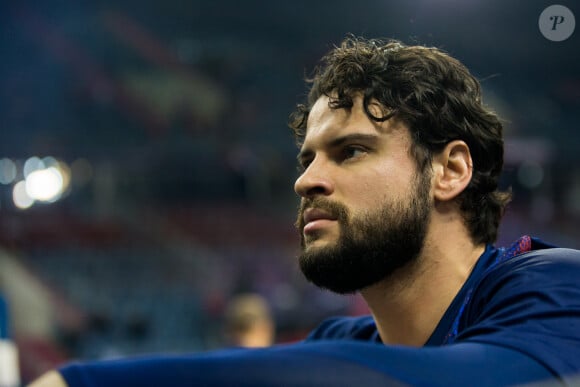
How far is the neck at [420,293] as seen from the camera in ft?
4.63

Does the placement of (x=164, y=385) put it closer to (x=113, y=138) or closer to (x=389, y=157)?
(x=389, y=157)

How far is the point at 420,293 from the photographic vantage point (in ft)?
4.63

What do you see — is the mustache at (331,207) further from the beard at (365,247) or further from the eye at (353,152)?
the eye at (353,152)

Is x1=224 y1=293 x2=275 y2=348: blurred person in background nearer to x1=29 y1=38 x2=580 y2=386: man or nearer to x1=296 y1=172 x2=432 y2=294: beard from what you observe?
x1=29 y1=38 x2=580 y2=386: man

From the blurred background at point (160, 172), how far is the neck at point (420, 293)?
7.59 meters

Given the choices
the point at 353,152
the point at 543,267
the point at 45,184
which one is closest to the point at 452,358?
the point at 543,267

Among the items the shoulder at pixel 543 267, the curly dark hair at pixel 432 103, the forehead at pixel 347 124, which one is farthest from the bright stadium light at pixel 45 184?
the shoulder at pixel 543 267

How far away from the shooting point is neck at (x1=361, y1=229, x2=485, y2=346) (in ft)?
4.63

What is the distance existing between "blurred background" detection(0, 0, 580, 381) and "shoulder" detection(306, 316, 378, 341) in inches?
288

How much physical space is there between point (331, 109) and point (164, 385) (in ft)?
2.92

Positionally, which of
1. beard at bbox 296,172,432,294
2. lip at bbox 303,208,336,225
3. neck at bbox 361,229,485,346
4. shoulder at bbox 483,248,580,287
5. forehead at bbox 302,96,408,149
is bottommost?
shoulder at bbox 483,248,580,287

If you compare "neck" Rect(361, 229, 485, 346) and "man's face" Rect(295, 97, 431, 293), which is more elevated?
"man's face" Rect(295, 97, 431, 293)

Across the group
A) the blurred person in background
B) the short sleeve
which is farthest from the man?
the blurred person in background

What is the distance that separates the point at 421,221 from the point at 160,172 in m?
10.8
